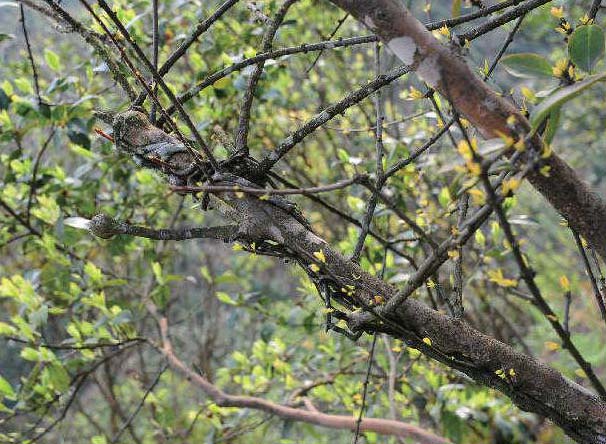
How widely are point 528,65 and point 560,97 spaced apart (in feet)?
0.47

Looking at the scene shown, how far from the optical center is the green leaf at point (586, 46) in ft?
2.31

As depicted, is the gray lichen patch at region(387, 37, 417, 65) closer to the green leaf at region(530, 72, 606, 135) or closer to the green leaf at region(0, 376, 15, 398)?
the green leaf at region(530, 72, 606, 135)

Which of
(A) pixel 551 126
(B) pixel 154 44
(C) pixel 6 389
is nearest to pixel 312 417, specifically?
(C) pixel 6 389

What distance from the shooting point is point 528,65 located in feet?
2.38

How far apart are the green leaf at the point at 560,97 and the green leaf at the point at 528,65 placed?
0.35ft

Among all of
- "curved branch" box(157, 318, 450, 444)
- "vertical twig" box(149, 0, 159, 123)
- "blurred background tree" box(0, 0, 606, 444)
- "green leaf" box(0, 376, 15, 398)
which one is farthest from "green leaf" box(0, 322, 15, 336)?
"vertical twig" box(149, 0, 159, 123)

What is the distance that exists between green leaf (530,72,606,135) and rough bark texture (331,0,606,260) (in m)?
0.02

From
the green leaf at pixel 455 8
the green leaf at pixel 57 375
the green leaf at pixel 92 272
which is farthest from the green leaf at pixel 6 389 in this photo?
the green leaf at pixel 455 8

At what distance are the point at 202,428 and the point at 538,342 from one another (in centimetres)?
235

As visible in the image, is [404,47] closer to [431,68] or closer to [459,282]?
[431,68]

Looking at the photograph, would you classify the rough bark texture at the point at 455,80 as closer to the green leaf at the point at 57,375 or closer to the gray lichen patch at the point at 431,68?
the gray lichen patch at the point at 431,68

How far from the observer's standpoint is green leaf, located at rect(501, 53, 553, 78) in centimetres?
72

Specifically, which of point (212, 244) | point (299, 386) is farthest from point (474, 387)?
point (212, 244)

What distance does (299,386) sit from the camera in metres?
2.10
